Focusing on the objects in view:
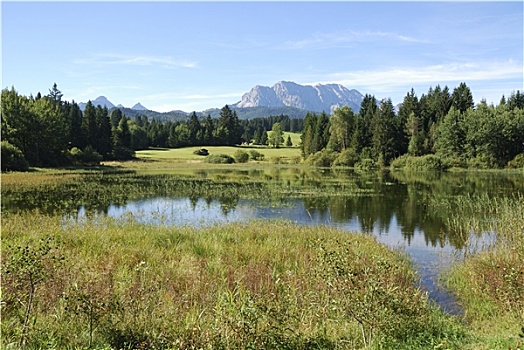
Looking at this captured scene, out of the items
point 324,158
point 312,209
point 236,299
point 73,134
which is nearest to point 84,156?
point 73,134

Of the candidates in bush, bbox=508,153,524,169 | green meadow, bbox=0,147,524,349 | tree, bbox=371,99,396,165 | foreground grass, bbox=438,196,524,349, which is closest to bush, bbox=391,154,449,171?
tree, bbox=371,99,396,165

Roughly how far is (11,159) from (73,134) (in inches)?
1216

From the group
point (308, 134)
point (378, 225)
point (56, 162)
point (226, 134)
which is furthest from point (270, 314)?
point (226, 134)

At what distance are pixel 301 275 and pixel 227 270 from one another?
194 centimetres

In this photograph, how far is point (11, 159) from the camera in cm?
5091

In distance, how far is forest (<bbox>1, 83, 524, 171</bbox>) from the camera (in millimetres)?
63062

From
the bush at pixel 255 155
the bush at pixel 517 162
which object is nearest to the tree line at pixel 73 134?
the bush at pixel 255 155

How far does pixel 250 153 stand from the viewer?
101 meters

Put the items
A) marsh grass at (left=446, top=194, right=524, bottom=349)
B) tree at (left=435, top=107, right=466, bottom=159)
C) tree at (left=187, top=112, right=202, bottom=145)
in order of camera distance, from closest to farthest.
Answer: marsh grass at (left=446, top=194, right=524, bottom=349) → tree at (left=435, top=107, right=466, bottom=159) → tree at (left=187, top=112, right=202, bottom=145)

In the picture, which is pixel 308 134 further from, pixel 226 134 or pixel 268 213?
pixel 268 213

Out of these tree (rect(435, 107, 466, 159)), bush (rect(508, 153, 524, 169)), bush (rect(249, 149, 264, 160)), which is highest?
tree (rect(435, 107, 466, 159))

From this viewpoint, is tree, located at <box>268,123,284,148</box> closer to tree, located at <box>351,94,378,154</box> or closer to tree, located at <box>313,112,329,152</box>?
tree, located at <box>313,112,329,152</box>

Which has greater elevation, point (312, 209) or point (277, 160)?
point (277, 160)

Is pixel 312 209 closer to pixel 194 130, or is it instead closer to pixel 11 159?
pixel 11 159
